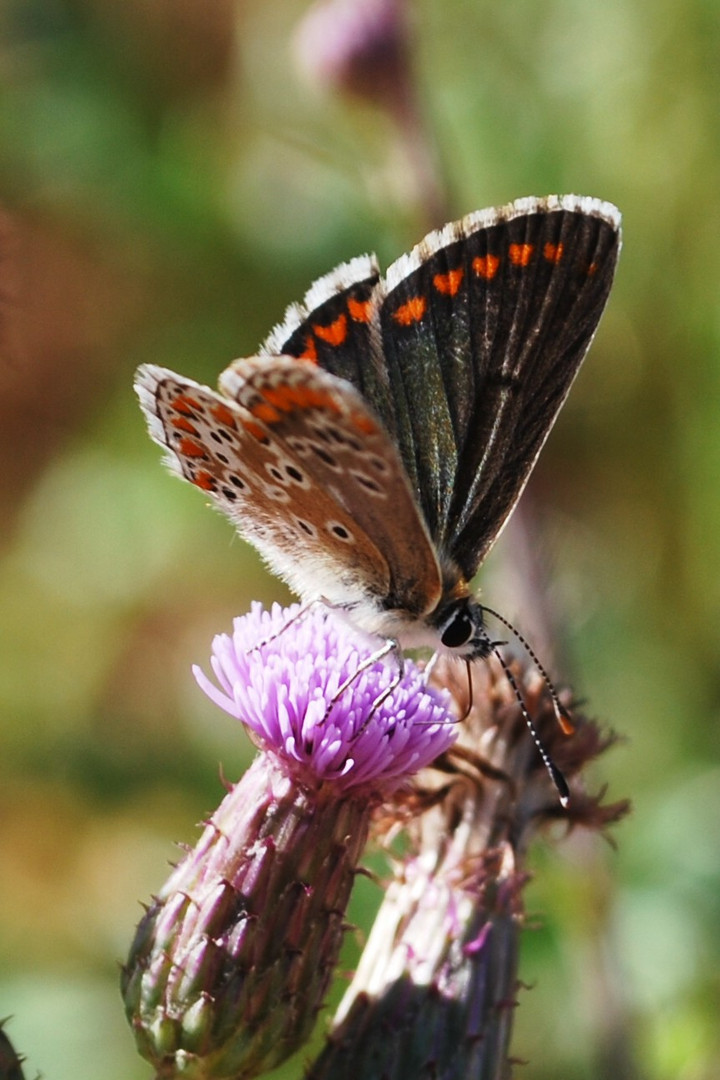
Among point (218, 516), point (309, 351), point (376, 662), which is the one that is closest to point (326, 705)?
point (376, 662)

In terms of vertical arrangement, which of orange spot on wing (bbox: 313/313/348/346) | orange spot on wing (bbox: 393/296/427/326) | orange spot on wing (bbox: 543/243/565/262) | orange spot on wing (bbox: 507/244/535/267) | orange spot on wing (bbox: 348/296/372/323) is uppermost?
orange spot on wing (bbox: 543/243/565/262)

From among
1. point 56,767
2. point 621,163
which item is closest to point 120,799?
point 56,767

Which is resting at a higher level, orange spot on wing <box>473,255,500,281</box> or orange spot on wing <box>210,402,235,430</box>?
orange spot on wing <box>473,255,500,281</box>

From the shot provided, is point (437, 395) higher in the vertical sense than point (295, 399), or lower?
higher

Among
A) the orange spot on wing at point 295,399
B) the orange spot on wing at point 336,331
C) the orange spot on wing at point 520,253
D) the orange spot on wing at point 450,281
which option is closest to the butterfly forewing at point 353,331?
the orange spot on wing at point 336,331

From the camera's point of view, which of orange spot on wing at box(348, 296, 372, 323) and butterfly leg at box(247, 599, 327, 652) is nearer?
butterfly leg at box(247, 599, 327, 652)

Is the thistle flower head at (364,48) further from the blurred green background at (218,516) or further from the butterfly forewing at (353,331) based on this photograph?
the butterfly forewing at (353,331)

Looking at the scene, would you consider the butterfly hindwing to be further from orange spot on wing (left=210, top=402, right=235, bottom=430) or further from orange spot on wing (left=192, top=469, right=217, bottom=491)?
orange spot on wing (left=192, top=469, right=217, bottom=491)

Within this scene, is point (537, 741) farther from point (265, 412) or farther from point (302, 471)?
point (265, 412)

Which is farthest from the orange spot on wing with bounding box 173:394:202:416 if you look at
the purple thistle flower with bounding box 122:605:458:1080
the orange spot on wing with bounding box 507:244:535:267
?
the orange spot on wing with bounding box 507:244:535:267
